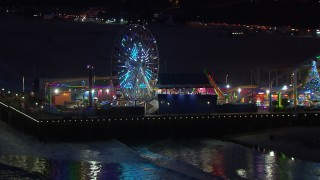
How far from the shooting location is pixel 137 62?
38.2 m

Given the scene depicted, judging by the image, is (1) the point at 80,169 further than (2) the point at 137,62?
No

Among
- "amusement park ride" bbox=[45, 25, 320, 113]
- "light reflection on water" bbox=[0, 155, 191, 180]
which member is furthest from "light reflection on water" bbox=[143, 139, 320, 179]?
"amusement park ride" bbox=[45, 25, 320, 113]

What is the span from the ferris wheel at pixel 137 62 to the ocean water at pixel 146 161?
9147 mm

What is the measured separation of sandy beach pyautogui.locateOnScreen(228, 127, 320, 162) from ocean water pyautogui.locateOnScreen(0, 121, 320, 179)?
1.96ft

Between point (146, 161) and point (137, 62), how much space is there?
50.5 ft

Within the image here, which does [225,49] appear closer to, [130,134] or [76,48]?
[76,48]

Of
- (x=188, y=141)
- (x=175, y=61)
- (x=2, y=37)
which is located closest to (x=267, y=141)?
(x=188, y=141)

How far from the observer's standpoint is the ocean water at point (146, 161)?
20547mm

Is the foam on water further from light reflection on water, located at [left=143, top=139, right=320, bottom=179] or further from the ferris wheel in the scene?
the ferris wheel

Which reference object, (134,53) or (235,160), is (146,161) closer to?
(235,160)

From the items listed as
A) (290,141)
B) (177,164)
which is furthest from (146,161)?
(290,141)

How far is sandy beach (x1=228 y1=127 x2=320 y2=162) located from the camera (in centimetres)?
2458

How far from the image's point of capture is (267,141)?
27766mm

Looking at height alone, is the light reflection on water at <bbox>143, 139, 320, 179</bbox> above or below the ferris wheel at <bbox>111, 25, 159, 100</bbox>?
below
